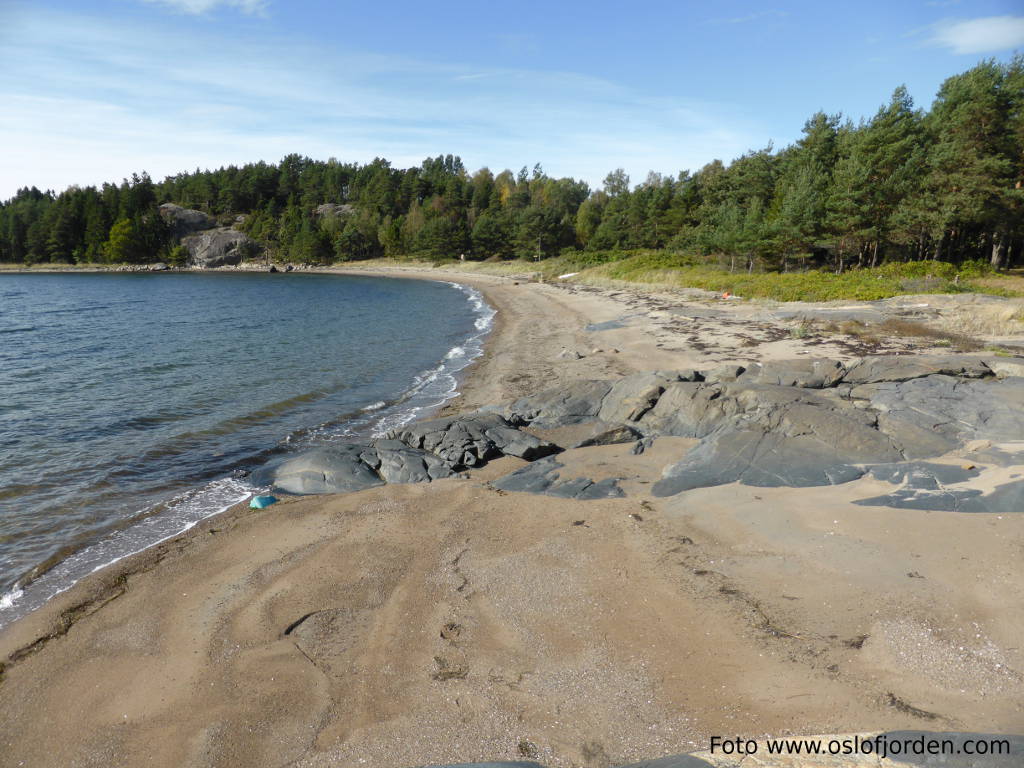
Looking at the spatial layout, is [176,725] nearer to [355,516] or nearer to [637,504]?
[355,516]

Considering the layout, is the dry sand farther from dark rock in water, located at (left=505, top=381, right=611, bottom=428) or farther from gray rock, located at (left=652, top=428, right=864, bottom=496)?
dark rock in water, located at (left=505, top=381, right=611, bottom=428)

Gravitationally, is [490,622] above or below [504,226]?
below

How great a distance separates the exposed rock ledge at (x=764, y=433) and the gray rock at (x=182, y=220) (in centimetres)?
14186

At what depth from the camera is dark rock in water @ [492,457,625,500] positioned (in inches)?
408

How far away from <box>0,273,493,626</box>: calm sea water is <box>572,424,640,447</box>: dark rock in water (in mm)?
6332

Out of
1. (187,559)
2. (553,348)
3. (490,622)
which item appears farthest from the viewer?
(553,348)

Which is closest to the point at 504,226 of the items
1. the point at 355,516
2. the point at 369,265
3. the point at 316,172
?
the point at 369,265

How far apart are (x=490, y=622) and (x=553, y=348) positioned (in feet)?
68.6

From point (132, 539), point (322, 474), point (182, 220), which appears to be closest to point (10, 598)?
point (132, 539)

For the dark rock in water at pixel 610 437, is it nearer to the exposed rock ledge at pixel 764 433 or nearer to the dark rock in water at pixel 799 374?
the exposed rock ledge at pixel 764 433

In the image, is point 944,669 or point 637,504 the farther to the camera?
point 637,504

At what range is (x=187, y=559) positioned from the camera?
8.91m

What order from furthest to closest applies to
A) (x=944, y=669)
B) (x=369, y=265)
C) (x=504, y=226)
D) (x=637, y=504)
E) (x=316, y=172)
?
(x=316, y=172), (x=369, y=265), (x=504, y=226), (x=637, y=504), (x=944, y=669)

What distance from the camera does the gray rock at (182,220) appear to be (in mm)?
127562
